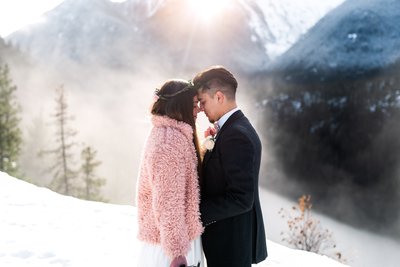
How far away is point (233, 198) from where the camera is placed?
2504 mm

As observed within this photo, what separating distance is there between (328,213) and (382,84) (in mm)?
41317

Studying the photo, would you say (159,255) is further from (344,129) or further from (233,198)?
(344,129)

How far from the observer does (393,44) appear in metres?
141

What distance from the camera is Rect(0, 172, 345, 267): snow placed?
4969 mm

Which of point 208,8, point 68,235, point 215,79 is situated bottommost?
point 68,235

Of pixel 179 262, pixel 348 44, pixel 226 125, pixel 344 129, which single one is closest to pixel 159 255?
pixel 179 262

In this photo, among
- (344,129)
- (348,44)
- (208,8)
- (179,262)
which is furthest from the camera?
(208,8)

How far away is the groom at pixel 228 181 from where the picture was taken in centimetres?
251

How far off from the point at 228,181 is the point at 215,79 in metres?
0.68

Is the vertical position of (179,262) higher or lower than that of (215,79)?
lower

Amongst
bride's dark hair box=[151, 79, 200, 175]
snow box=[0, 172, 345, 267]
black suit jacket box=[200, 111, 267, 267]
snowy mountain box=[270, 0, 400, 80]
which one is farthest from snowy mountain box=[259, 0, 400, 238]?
bride's dark hair box=[151, 79, 200, 175]

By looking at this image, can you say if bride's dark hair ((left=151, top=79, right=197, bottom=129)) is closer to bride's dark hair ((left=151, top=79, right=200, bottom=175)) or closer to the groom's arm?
bride's dark hair ((left=151, top=79, right=200, bottom=175))

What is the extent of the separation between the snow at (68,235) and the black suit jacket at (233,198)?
2.62m

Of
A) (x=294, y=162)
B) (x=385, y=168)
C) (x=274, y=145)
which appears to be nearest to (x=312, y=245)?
(x=385, y=168)
